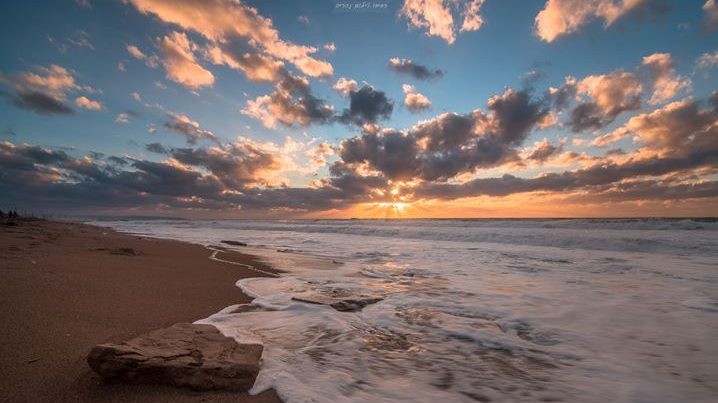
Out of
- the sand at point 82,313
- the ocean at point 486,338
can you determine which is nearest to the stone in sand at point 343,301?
the ocean at point 486,338

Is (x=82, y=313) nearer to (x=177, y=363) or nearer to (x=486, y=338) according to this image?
(x=177, y=363)

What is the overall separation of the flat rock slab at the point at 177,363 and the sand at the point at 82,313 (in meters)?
0.06

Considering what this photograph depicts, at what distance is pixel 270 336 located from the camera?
312cm

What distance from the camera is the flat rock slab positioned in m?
1.96

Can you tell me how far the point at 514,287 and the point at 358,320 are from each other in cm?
347

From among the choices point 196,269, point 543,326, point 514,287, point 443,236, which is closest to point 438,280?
point 514,287

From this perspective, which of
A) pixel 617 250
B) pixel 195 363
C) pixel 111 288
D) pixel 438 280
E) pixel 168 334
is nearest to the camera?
pixel 195 363

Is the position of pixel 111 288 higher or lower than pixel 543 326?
higher

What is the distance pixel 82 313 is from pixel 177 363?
1.84 m

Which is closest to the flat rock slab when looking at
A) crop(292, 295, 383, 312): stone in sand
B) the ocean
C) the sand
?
the sand

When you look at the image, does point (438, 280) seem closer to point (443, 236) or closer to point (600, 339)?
point (600, 339)

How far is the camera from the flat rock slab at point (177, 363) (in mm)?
1961

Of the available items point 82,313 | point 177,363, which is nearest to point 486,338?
point 177,363

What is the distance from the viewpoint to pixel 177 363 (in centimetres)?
208
